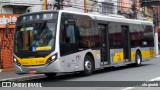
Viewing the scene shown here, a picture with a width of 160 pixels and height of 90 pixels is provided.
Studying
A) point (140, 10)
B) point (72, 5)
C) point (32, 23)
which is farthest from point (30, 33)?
point (140, 10)

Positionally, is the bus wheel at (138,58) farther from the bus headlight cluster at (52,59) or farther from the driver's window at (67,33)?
the bus headlight cluster at (52,59)

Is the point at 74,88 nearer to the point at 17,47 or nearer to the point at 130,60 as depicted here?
the point at 17,47

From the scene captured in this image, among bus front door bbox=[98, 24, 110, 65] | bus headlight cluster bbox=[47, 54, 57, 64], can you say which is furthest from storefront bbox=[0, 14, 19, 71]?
bus headlight cluster bbox=[47, 54, 57, 64]

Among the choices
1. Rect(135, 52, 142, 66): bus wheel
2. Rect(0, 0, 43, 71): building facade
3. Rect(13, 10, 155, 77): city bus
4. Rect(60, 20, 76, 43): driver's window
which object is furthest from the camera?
Rect(0, 0, 43, 71): building facade

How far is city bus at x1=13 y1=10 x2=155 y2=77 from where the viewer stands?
57.7ft

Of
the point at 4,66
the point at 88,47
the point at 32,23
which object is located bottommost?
the point at 4,66

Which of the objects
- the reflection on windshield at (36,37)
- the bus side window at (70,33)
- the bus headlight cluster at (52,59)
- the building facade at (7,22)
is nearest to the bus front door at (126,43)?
the bus side window at (70,33)

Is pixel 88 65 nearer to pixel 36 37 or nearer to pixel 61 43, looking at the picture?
pixel 61 43

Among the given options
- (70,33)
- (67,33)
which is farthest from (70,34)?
(67,33)

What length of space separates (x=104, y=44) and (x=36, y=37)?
501 centimetres

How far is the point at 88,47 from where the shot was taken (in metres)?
19.9

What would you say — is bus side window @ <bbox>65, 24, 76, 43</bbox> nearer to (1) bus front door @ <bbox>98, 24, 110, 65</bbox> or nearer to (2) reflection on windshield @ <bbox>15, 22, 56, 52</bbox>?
(2) reflection on windshield @ <bbox>15, 22, 56, 52</bbox>

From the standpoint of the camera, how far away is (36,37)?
1789 cm

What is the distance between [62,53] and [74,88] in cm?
350
